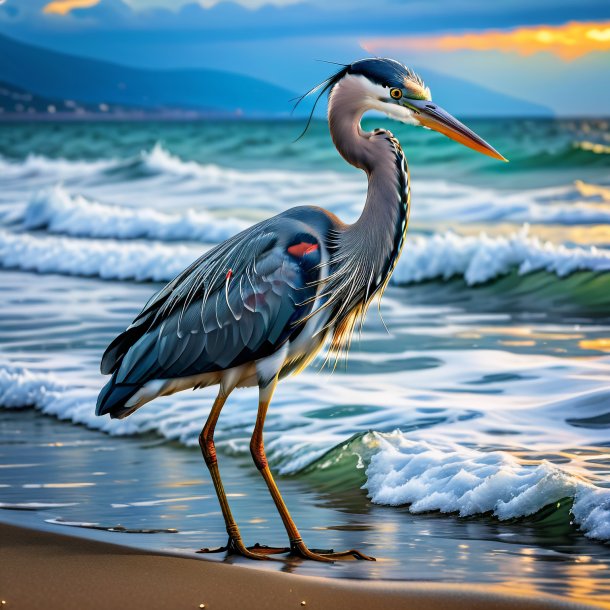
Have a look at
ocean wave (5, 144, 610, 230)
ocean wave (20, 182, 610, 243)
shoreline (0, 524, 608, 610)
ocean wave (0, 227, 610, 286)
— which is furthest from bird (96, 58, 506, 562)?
ocean wave (20, 182, 610, 243)

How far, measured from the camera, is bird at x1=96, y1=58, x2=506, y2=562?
425cm

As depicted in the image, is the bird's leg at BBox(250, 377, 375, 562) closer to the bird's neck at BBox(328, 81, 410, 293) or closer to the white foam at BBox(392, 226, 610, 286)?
the bird's neck at BBox(328, 81, 410, 293)

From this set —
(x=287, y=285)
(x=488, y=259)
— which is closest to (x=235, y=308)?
(x=287, y=285)

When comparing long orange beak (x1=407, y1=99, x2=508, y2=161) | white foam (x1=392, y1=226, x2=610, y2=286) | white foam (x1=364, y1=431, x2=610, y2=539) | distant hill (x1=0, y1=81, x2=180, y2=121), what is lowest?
white foam (x1=364, y1=431, x2=610, y2=539)

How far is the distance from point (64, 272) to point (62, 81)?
49.5 ft

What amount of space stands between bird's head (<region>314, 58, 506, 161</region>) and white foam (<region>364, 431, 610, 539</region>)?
1243mm

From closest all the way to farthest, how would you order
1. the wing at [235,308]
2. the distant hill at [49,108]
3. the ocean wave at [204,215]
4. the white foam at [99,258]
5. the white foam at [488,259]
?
the wing at [235,308] < the white foam at [488,259] < the white foam at [99,258] < the ocean wave at [204,215] < the distant hill at [49,108]

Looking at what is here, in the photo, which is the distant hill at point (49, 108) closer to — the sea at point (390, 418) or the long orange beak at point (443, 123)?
the sea at point (390, 418)

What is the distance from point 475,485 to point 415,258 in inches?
336

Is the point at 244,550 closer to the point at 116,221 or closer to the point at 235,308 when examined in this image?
the point at 235,308

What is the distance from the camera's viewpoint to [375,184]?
171 inches

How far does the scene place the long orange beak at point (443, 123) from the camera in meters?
4.28

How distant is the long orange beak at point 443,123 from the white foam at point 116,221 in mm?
11930

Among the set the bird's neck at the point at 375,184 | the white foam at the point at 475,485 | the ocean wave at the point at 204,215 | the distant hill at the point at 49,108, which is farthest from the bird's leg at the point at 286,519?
the distant hill at the point at 49,108
